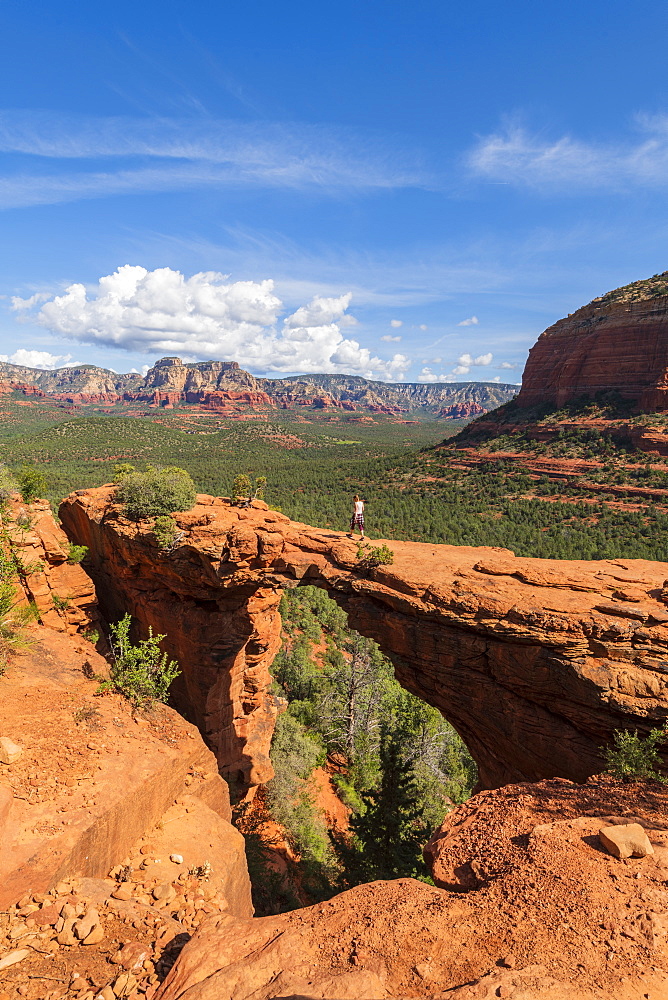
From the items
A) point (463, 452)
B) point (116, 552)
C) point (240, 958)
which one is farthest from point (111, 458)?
point (240, 958)

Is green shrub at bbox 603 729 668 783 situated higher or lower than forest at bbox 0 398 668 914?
higher

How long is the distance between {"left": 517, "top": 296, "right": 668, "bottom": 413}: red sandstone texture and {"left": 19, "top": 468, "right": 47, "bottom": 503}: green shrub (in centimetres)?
7414

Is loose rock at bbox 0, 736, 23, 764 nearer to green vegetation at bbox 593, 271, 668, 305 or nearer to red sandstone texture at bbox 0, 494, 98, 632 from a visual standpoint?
red sandstone texture at bbox 0, 494, 98, 632

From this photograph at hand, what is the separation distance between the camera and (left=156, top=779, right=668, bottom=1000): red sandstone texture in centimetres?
373

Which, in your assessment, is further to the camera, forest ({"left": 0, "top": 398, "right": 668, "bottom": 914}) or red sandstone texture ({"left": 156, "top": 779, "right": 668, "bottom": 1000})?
forest ({"left": 0, "top": 398, "right": 668, "bottom": 914})

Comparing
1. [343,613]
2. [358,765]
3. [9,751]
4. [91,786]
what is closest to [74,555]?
[9,751]

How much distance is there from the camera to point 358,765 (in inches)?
843

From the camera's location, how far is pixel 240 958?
461cm

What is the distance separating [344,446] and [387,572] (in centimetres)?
13241

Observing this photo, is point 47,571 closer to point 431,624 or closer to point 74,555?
point 74,555

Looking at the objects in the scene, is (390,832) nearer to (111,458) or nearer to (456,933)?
(456,933)

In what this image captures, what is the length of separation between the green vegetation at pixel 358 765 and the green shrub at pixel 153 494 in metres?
11.6

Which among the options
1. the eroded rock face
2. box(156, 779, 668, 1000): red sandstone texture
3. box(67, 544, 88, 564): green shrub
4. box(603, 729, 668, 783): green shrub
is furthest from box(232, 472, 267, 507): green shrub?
box(603, 729, 668, 783): green shrub

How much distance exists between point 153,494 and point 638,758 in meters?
16.0
